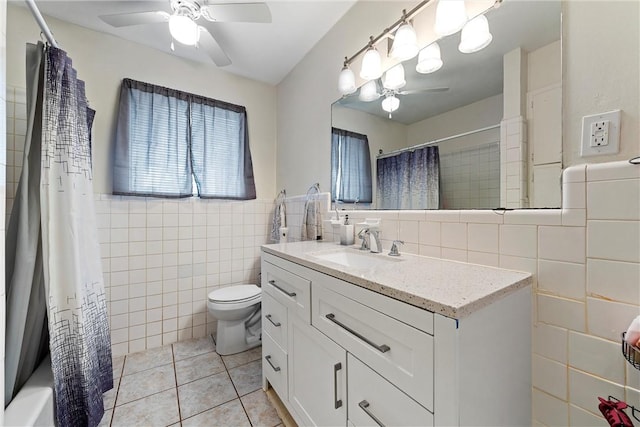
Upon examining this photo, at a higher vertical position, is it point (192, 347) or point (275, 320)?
point (275, 320)

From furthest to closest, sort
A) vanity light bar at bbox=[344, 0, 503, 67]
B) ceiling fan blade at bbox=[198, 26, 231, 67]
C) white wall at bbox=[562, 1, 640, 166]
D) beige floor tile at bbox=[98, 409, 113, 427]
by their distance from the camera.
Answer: ceiling fan blade at bbox=[198, 26, 231, 67] < beige floor tile at bbox=[98, 409, 113, 427] < vanity light bar at bbox=[344, 0, 503, 67] < white wall at bbox=[562, 1, 640, 166]

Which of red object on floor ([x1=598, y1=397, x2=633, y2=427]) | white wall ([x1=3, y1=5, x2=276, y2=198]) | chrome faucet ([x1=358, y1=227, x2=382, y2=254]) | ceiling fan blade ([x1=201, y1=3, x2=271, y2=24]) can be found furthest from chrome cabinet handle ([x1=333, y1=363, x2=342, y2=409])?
white wall ([x1=3, y1=5, x2=276, y2=198])

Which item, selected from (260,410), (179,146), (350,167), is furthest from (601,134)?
(179,146)

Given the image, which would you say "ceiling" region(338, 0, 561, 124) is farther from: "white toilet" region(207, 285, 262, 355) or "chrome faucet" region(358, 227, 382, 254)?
"white toilet" region(207, 285, 262, 355)

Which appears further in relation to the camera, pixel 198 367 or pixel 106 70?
pixel 106 70

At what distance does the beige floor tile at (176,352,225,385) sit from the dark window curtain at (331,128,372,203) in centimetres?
147

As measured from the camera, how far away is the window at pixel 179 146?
192 cm

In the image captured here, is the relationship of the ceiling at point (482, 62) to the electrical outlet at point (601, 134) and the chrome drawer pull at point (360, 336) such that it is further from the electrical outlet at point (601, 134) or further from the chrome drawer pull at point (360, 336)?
the chrome drawer pull at point (360, 336)

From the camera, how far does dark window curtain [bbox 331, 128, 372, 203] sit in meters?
1.61

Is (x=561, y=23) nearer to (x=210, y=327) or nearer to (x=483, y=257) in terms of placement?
(x=483, y=257)

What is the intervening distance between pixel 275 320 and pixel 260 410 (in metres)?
0.53

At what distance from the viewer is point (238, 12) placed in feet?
4.75

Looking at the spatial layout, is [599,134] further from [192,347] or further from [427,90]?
[192,347]

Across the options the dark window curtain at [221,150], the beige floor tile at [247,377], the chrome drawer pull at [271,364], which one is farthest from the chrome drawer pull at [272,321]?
the dark window curtain at [221,150]
